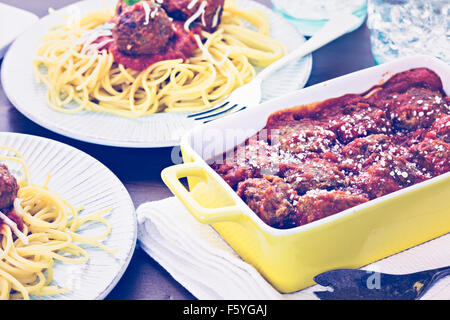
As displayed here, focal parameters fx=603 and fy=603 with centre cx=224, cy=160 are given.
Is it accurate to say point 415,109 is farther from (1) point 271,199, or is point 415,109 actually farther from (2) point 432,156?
(1) point 271,199

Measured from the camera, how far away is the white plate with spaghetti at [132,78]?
2338mm

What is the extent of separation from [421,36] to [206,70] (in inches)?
37.9

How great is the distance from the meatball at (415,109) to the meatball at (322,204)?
44cm

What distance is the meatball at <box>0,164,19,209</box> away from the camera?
5.74ft

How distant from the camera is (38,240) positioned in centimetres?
185

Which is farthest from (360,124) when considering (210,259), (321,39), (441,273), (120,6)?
(120,6)

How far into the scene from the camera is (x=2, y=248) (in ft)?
5.88

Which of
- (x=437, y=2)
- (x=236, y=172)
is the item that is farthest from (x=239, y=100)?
(x=437, y=2)

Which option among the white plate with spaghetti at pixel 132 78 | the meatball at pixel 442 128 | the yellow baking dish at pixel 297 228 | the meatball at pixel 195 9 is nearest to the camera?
the yellow baking dish at pixel 297 228

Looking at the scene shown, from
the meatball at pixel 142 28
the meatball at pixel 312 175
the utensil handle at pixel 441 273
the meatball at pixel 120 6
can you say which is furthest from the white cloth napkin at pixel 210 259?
the meatball at pixel 120 6

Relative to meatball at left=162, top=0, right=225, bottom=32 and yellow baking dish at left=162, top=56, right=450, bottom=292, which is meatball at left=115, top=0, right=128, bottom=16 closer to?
meatball at left=162, top=0, right=225, bottom=32

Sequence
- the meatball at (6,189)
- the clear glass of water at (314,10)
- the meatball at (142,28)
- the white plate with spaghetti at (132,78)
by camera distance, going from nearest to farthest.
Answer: the meatball at (6,189), the white plate with spaghetti at (132,78), the meatball at (142,28), the clear glass of water at (314,10)

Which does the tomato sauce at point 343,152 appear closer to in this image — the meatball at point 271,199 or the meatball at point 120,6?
the meatball at point 271,199

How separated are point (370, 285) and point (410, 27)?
4.62ft
